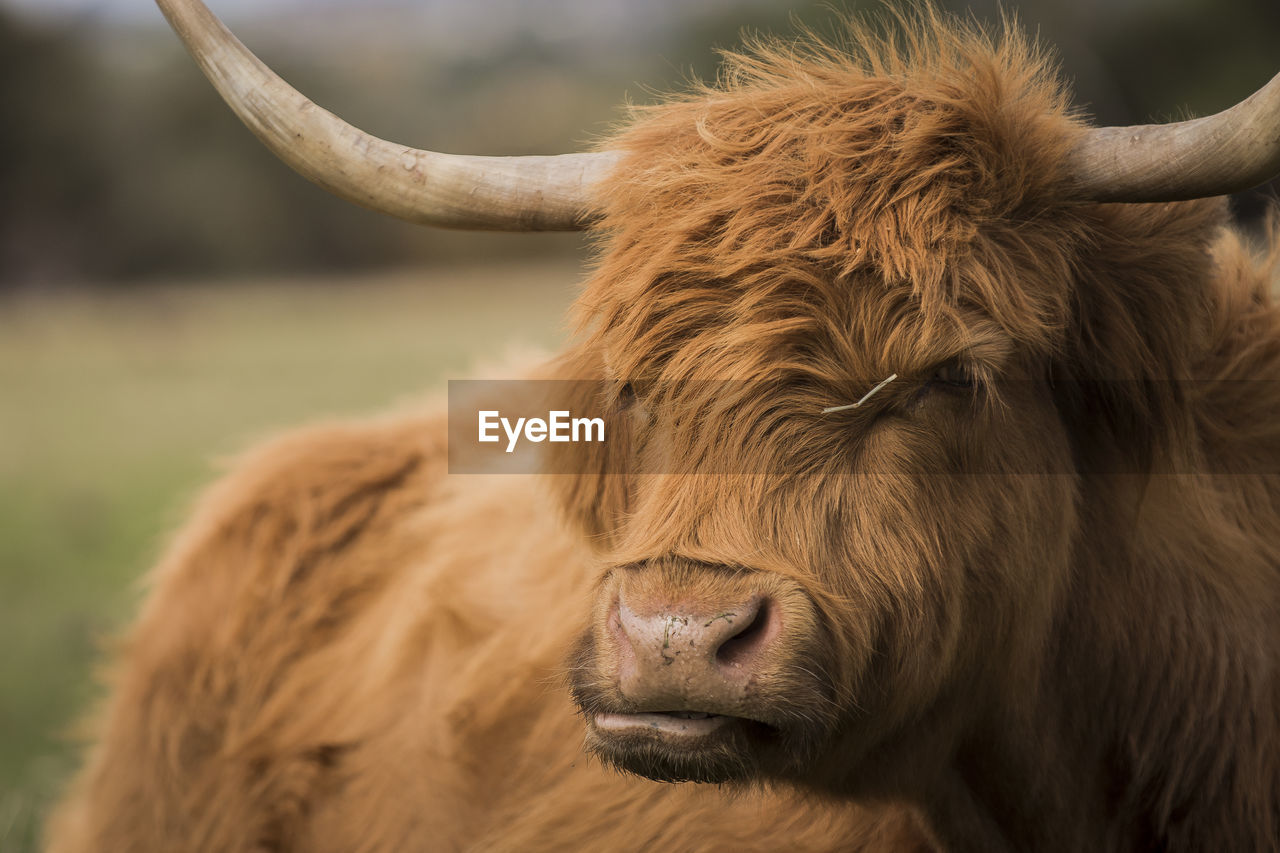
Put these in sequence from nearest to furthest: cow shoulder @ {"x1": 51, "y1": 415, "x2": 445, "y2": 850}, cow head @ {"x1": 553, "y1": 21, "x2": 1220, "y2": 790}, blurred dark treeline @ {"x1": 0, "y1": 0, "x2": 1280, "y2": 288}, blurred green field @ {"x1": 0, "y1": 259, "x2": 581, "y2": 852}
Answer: cow head @ {"x1": 553, "y1": 21, "x2": 1220, "y2": 790}
cow shoulder @ {"x1": 51, "y1": 415, "x2": 445, "y2": 850}
blurred green field @ {"x1": 0, "y1": 259, "x2": 581, "y2": 852}
blurred dark treeline @ {"x1": 0, "y1": 0, "x2": 1280, "y2": 288}

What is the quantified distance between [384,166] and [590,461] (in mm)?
830

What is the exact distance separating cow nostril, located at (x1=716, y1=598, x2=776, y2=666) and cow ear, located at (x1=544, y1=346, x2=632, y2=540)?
2.45 feet

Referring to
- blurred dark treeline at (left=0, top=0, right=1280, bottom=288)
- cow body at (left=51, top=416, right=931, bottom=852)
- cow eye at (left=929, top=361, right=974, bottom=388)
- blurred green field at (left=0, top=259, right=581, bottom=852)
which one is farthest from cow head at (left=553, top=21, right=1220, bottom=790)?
blurred dark treeline at (left=0, top=0, right=1280, bottom=288)

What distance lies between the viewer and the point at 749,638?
2.11 m

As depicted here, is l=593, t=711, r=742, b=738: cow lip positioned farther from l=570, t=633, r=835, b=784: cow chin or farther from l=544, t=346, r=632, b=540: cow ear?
l=544, t=346, r=632, b=540: cow ear

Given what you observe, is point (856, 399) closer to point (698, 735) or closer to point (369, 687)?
point (698, 735)

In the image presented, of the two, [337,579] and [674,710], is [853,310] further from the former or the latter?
[337,579]

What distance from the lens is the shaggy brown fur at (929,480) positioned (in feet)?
7.55

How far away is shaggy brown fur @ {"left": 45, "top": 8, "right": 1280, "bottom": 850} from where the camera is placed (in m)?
2.30

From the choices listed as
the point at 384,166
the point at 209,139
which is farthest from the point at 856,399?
the point at 209,139

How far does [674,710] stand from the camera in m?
2.09

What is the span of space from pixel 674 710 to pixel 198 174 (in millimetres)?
40593

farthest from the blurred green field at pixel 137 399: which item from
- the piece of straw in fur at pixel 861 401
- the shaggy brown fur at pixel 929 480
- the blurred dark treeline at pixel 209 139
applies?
the blurred dark treeline at pixel 209 139

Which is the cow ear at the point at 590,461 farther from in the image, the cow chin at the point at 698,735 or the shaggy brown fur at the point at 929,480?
the cow chin at the point at 698,735
